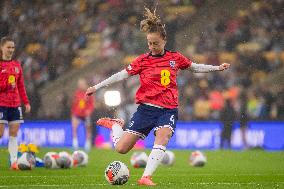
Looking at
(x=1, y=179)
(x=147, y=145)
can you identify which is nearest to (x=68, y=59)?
(x=147, y=145)

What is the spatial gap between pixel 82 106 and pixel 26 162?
402 inches

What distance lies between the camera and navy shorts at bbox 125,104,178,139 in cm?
948

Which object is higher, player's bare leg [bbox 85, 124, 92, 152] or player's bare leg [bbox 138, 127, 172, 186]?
player's bare leg [bbox 85, 124, 92, 152]

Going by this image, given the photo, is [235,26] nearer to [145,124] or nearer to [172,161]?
[172,161]

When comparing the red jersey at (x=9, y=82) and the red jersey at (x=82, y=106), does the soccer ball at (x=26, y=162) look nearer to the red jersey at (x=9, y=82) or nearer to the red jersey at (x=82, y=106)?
the red jersey at (x=9, y=82)

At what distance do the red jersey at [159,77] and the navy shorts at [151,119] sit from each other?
3.0 inches

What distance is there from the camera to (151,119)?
9.60 meters

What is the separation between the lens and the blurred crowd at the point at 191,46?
23328 millimetres

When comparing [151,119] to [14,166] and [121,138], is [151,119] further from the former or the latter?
[14,166]

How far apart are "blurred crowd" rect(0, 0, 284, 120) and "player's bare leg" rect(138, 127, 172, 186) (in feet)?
43.3

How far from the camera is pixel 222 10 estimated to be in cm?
2320

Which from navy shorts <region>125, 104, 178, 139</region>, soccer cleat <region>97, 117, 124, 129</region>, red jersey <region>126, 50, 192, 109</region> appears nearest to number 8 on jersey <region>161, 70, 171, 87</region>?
red jersey <region>126, 50, 192, 109</region>

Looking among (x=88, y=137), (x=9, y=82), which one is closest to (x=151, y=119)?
(x=9, y=82)

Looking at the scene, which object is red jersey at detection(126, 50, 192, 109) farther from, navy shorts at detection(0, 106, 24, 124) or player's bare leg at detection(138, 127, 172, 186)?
navy shorts at detection(0, 106, 24, 124)
